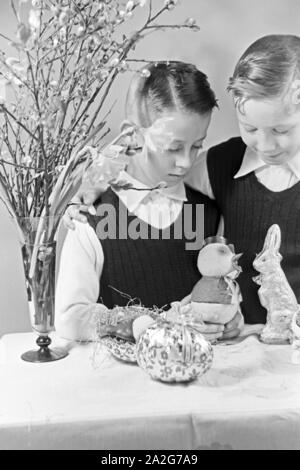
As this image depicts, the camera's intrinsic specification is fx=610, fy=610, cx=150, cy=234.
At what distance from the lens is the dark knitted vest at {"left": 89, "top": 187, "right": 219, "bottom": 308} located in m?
1.54

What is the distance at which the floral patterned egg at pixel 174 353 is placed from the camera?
1193 millimetres

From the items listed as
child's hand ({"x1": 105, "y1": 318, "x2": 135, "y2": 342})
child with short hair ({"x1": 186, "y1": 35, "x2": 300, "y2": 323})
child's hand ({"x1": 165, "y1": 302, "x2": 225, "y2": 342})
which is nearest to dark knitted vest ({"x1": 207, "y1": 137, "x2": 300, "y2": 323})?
child with short hair ({"x1": 186, "y1": 35, "x2": 300, "y2": 323})

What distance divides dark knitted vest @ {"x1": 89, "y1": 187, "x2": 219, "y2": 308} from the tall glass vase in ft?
0.60

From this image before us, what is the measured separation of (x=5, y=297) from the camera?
159cm

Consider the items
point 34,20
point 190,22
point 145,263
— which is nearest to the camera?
point 34,20

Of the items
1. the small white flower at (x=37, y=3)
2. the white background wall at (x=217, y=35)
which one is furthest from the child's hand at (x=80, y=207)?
the small white flower at (x=37, y=3)

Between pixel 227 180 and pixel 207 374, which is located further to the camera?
pixel 227 180

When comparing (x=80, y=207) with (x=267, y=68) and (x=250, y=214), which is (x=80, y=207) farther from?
(x=267, y=68)

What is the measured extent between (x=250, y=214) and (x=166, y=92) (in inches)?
14.7

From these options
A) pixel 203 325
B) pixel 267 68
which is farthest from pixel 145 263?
pixel 267 68

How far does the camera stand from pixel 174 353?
119 centimetres
